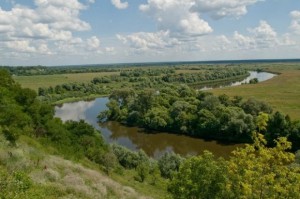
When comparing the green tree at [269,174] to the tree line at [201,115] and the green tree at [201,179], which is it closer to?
the green tree at [201,179]

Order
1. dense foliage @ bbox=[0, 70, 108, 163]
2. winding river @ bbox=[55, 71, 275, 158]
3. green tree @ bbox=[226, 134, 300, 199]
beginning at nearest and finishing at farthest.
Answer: green tree @ bbox=[226, 134, 300, 199] < dense foliage @ bbox=[0, 70, 108, 163] < winding river @ bbox=[55, 71, 275, 158]

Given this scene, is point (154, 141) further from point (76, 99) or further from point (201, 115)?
point (76, 99)

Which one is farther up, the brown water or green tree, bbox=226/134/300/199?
green tree, bbox=226/134/300/199

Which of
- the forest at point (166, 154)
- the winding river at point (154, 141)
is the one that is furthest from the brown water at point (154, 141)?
the forest at point (166, 154)

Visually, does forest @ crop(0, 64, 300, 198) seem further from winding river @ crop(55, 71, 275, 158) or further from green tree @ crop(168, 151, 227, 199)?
winding river @ crop(55, 71, 275, 158)

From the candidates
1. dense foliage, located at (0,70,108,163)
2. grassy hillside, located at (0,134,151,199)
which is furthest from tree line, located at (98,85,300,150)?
grassy hillside, located at (0,134,151,199)

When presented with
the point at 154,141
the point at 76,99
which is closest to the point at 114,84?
the point at 76,99

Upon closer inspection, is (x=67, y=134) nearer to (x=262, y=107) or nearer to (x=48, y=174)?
(x=48, y=174)

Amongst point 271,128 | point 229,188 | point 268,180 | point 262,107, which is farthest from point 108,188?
point 262,107
